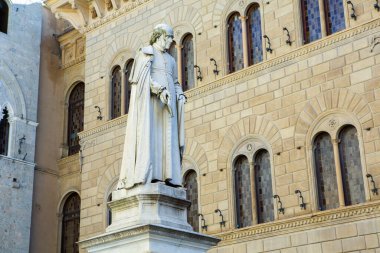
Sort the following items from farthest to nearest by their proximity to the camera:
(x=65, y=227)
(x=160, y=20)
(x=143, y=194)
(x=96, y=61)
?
(x=65, y=227) < (x=96, y=61) < (x=160, y=20) < (x=143, y=194)

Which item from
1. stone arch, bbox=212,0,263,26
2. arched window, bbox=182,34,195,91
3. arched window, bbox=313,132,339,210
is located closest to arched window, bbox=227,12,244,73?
stone arch, bbox=212,0,263,26

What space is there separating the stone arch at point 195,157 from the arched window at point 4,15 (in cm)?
896

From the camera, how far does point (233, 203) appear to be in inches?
607

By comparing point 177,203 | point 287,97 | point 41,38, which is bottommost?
point 177,203

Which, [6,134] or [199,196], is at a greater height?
[6,134]

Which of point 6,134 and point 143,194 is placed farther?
point 6,134

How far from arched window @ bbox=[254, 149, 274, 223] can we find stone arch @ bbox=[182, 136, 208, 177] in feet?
4.88

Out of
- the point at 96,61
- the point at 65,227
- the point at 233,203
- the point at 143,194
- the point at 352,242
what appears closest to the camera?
the point at 143,194

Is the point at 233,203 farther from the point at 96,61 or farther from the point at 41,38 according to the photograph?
the point at 41,38

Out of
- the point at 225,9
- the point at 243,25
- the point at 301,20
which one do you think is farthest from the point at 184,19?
the point at 301,20

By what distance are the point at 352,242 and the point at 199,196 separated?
424 cm

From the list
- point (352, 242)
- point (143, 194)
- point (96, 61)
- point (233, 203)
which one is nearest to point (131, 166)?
point (143, 194)

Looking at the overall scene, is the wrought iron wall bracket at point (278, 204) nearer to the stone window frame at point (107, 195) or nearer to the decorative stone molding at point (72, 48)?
the stone window frame at point (107, 195)

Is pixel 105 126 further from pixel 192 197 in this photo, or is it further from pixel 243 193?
pixel 243 193
